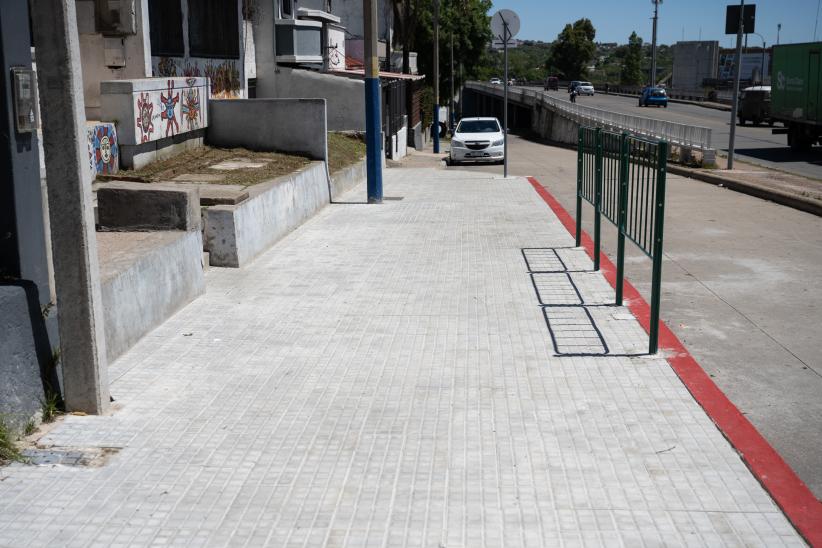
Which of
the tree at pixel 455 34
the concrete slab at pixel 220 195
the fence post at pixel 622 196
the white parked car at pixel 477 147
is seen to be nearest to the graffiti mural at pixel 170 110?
the concrete slab at pixel 220 195

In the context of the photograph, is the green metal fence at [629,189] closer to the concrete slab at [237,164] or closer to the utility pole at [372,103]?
the utility pole at [372,103]

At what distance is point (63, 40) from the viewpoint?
5344 mm

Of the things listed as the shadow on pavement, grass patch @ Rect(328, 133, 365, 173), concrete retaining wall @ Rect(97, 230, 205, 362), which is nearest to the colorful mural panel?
grass patch @ Rect(328, 133, 365, 173)

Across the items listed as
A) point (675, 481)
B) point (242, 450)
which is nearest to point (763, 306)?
point (675, 481)

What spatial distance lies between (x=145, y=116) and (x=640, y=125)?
25.4 meters

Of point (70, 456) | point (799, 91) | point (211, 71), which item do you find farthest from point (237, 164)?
point (799, 91)

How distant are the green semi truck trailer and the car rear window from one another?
11086mm

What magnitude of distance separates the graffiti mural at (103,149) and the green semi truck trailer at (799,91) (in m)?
26.6

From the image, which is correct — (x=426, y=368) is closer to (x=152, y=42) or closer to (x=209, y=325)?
(x=209, y=325)

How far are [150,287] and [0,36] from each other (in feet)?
8.68

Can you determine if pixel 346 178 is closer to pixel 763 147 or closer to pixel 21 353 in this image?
pixel 21 353

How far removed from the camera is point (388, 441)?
5.38 m

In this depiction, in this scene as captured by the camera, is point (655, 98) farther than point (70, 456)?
Yes

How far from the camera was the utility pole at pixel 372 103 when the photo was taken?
1563 cm
